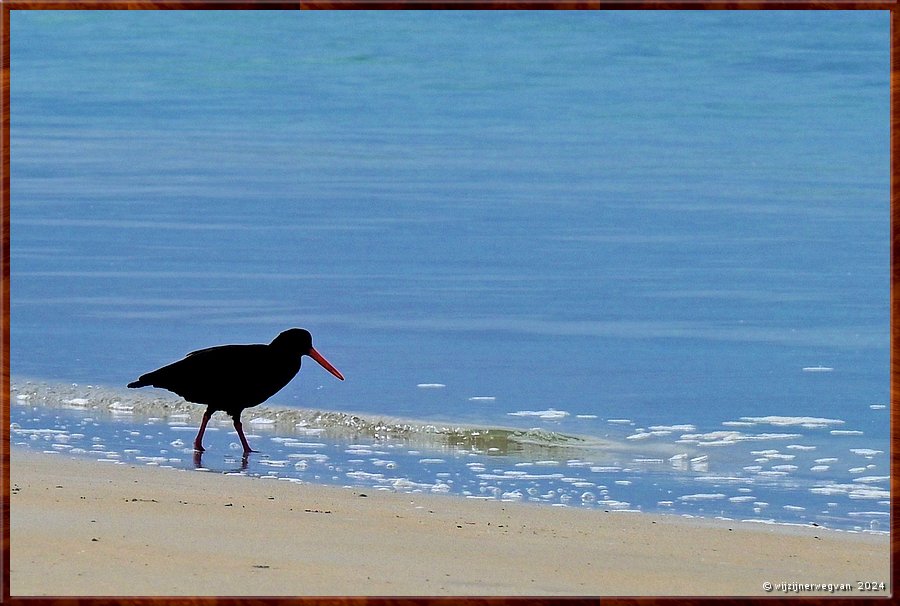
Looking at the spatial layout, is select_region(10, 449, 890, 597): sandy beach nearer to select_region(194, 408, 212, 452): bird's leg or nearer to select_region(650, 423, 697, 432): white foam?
select_region(194, 408, 212, 452): bird's leg

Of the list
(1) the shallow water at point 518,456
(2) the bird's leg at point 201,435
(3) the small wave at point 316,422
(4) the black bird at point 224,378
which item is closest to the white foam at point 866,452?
(1) the shallow water at point 518,456

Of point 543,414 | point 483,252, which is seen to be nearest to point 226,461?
point 543,414

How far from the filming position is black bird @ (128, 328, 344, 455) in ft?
18.9

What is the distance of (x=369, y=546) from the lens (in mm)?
4211

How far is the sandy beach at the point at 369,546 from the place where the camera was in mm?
3775

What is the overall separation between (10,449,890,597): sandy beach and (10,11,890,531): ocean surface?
364 mm

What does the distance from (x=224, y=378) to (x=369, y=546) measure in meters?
1.78

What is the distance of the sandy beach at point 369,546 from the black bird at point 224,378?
0.63 meters

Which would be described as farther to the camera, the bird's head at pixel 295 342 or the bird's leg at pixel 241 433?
the bird's head at pixel 295 342

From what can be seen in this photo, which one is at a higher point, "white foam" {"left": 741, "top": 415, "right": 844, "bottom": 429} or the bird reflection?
"white foam" {"left": 741, "top": 415, "right": 844, "bottom": 429}

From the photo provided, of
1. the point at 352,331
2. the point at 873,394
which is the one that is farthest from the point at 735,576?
the point at 352,331

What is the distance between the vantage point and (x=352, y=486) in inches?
205

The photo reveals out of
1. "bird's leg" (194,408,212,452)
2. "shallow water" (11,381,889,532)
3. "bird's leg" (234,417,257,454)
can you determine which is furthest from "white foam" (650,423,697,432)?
"bird's leg" (194,408,212,452)

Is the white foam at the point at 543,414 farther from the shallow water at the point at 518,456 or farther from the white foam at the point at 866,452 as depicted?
the white foam at the point at 866,452
